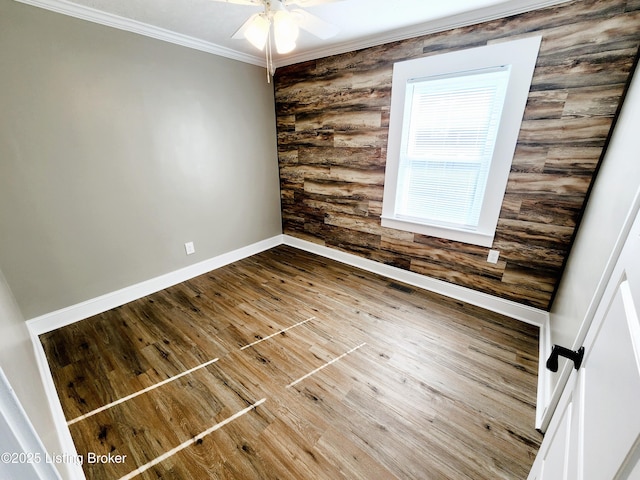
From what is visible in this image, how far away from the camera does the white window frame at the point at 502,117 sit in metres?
1.85

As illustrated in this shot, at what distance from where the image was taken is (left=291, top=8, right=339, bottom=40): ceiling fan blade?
4.64 ft

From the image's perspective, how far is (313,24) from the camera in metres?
Result: 1.51

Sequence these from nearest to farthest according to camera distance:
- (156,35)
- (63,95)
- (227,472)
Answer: (227,472)
(63,95)
(156,35)

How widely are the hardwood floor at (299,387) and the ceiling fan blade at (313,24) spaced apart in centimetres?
208

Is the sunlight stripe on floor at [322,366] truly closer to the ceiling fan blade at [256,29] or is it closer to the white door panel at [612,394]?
the white door panel at [612,394]

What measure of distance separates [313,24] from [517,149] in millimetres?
1687

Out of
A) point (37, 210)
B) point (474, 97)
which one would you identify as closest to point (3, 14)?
point (37, 210)

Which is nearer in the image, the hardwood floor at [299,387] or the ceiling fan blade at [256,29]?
the hardwood floor at [299,387]

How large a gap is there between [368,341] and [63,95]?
2.94 m

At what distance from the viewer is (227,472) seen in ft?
4.09

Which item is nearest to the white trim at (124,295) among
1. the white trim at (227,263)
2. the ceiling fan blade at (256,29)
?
the white trim at (227,263)

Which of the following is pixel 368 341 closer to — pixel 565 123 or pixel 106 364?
pixel 106 364

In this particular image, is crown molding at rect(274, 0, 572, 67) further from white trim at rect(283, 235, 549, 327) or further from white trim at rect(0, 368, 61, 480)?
white trim at rect(0, 368, 61, 480)

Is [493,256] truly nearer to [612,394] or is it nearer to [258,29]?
[612,394]
